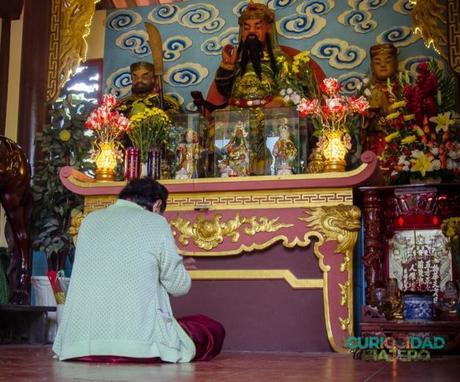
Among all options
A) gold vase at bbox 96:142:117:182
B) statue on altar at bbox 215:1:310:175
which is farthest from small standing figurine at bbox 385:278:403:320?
gold vase at bbox 96:142:117:182

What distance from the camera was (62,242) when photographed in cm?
536

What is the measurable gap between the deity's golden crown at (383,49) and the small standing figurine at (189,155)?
1598 millimetres

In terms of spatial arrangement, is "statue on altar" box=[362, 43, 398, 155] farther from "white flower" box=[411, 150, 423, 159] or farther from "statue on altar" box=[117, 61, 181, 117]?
"statue on altar" box=[117, 61, 181, 117]

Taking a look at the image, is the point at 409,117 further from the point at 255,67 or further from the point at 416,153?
the point at 255,67

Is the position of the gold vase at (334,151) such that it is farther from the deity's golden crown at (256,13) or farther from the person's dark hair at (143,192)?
the person's dark hair at (143,192)

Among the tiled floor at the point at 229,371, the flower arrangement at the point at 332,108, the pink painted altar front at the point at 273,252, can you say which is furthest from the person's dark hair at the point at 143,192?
the flower arrangement at the point at 332,108

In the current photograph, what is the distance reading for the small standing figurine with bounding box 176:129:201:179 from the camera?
4.90 m

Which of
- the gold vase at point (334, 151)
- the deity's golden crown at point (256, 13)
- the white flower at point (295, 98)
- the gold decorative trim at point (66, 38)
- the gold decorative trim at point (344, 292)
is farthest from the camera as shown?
the gold decorative trim at point (66, 38)

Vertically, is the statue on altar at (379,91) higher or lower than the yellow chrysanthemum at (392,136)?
higher

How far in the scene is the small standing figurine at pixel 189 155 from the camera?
490 centimetres

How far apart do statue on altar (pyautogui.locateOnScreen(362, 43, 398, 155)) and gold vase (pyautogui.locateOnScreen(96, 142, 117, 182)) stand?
6.10ft

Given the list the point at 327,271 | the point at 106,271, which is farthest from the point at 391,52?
the point at 106,271

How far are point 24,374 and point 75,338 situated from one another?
0.67 meters

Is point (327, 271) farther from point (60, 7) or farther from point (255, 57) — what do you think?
point (60, 7)
